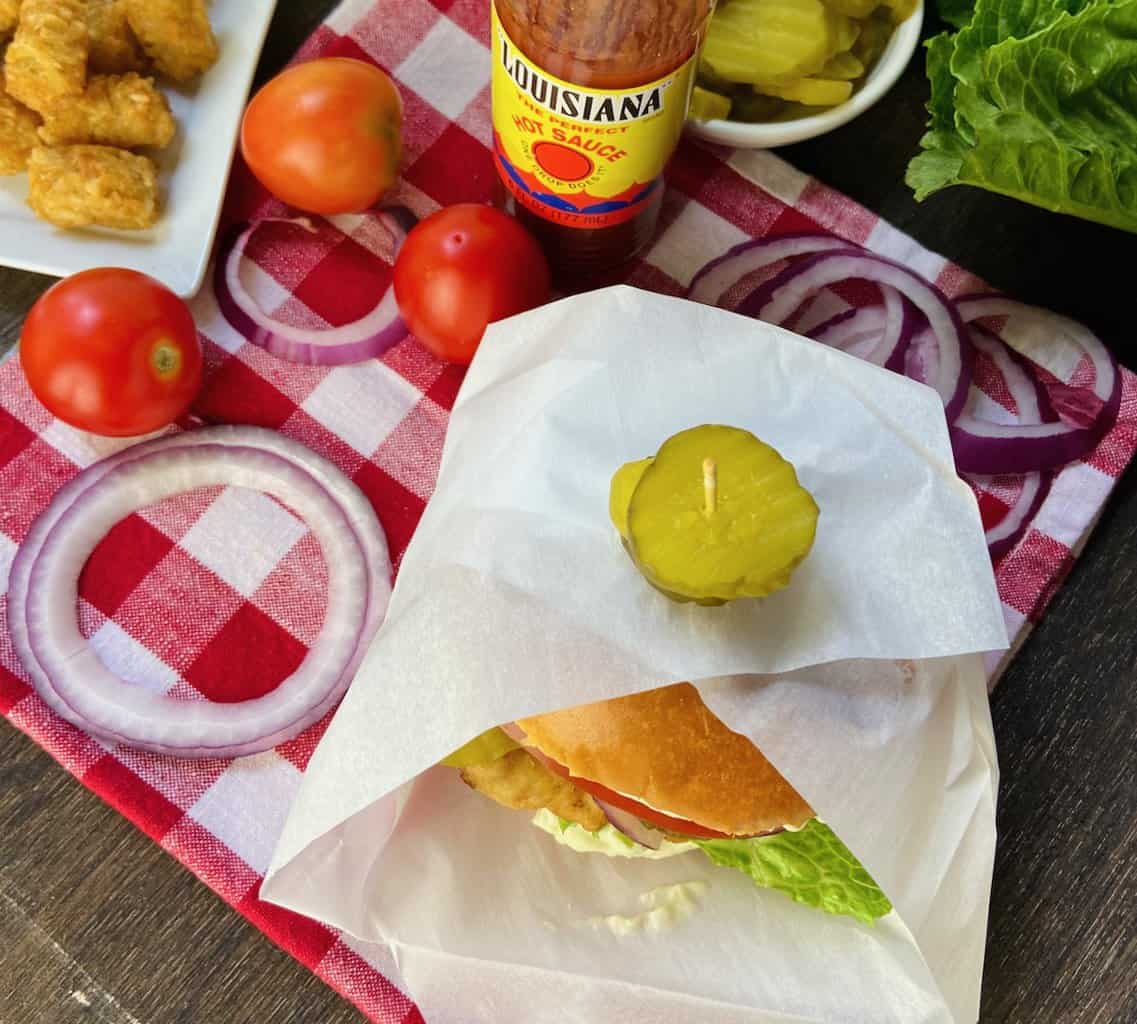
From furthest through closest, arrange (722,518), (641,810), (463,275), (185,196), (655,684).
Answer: (185,196)
(463,275)
(641,810)
(655,684)
(722,518)

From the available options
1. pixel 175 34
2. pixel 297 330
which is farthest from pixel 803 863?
pixel 175 34

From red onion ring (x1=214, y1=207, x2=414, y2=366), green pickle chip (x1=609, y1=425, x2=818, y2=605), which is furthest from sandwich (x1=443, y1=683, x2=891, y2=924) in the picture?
red onion ring (x1=214, y1=207, x2=414, y2=366)

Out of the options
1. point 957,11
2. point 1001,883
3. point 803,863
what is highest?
point 957,11

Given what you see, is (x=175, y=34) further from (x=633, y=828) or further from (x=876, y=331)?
(x=633, y=828)

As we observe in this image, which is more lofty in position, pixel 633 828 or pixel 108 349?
pixel 108 349

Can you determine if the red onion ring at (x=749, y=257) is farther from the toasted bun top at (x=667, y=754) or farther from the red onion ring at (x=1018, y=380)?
the toasted bun top at (x=667, y=754)

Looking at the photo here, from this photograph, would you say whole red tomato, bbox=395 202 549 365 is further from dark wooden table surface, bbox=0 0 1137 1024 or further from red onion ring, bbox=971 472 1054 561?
red onion ring, bbox=971 472 1054 561
